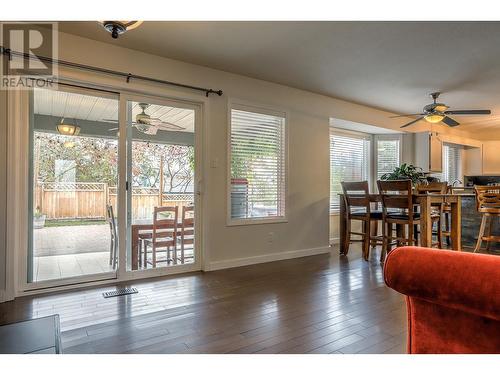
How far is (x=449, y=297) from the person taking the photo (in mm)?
908

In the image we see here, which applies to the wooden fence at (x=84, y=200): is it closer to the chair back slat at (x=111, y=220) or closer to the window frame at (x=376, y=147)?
the chair back slat at (x=111, y=220)

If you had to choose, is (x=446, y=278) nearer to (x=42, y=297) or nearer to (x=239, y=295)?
(x=239, y=295)

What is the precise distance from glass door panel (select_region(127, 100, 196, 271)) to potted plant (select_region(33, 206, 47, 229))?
0.76m

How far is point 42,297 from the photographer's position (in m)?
2.73

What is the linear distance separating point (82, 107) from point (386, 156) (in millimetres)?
5469

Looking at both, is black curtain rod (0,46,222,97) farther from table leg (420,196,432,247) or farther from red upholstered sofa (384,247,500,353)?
red upholstered sofa (384,247,500,353)

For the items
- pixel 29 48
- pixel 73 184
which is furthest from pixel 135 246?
pixel 29 48

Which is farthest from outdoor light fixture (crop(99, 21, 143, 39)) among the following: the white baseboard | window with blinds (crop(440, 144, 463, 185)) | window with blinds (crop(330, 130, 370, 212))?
window with blinds (crop(440, 144, 463, 185))

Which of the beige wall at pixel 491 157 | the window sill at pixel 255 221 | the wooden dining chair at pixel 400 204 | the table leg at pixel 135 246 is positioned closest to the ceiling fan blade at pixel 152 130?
the table leg at pixel 135 246

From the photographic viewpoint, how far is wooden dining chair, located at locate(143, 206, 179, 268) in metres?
3.49

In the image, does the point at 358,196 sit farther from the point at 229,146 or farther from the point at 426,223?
the point at 229,146
